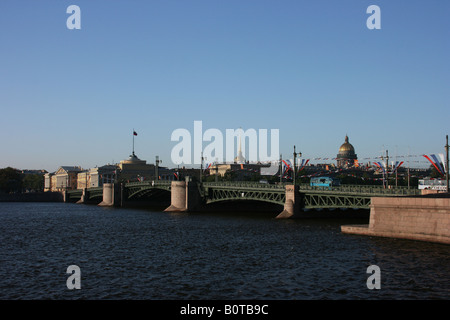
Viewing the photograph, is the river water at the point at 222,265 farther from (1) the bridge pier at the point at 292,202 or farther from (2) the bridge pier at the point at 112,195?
(2) the bridge pier at the point at 112,195

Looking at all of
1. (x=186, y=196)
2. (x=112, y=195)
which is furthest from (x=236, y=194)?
(x=112, y=195)

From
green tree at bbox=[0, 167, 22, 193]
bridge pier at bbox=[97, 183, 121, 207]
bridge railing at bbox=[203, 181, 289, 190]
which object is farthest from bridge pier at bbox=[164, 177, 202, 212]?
green tree at bbox=[0, 167, 22, 193]

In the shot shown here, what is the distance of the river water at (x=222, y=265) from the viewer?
23000 millimetres

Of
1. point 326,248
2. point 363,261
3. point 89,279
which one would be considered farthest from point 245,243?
point 89,279

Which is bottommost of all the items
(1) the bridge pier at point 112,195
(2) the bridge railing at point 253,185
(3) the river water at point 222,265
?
(3) the river water at point 222,265

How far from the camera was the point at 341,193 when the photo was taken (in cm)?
5322

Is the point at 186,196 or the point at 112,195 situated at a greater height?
the point at 186,196

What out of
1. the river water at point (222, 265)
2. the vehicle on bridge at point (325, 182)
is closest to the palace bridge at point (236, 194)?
the vehicle on bridge at point (325, 182)

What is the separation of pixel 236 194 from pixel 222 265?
148 ft

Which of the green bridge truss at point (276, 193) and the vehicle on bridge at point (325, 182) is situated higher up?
the vehicle on bridge at point (325, 182)

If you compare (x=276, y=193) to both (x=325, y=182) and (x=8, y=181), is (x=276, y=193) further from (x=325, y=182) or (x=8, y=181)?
(x=8, y=181)

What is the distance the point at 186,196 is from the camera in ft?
267

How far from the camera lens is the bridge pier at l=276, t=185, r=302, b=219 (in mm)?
60441
